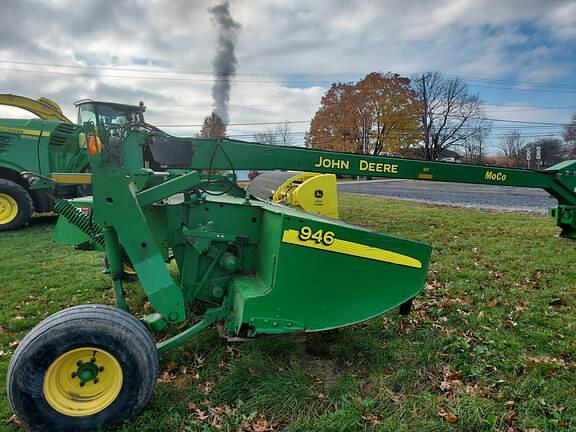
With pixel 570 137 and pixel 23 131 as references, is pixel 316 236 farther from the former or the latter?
pixel 570 137

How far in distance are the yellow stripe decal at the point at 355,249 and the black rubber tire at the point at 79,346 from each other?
3.85 feet

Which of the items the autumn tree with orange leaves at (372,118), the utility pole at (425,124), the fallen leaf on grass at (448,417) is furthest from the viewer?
the utility pole at (425,124)

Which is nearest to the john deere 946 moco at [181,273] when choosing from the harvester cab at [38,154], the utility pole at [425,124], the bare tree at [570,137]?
the harvester cab at [38,154]

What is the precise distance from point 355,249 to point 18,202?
9.50 m

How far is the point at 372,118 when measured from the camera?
44.5 meters

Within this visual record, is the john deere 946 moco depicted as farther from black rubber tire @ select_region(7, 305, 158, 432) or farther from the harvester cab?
the harvester cab

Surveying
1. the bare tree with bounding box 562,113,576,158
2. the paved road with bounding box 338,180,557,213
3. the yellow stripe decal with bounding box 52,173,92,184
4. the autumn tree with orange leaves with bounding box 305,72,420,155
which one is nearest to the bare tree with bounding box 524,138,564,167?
the bare tree with bounding box 562,113,576,158

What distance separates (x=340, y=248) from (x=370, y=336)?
1230 millimetres

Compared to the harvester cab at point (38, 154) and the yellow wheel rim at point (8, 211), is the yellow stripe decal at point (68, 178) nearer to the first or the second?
the harvester cab at point (38, 154)

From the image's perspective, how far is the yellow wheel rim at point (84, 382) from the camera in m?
2.54

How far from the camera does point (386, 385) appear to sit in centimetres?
314

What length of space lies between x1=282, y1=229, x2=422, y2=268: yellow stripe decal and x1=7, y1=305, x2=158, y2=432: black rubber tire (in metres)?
1.17

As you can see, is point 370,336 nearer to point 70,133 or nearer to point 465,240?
point 465,240

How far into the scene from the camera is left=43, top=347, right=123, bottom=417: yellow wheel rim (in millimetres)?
2541
